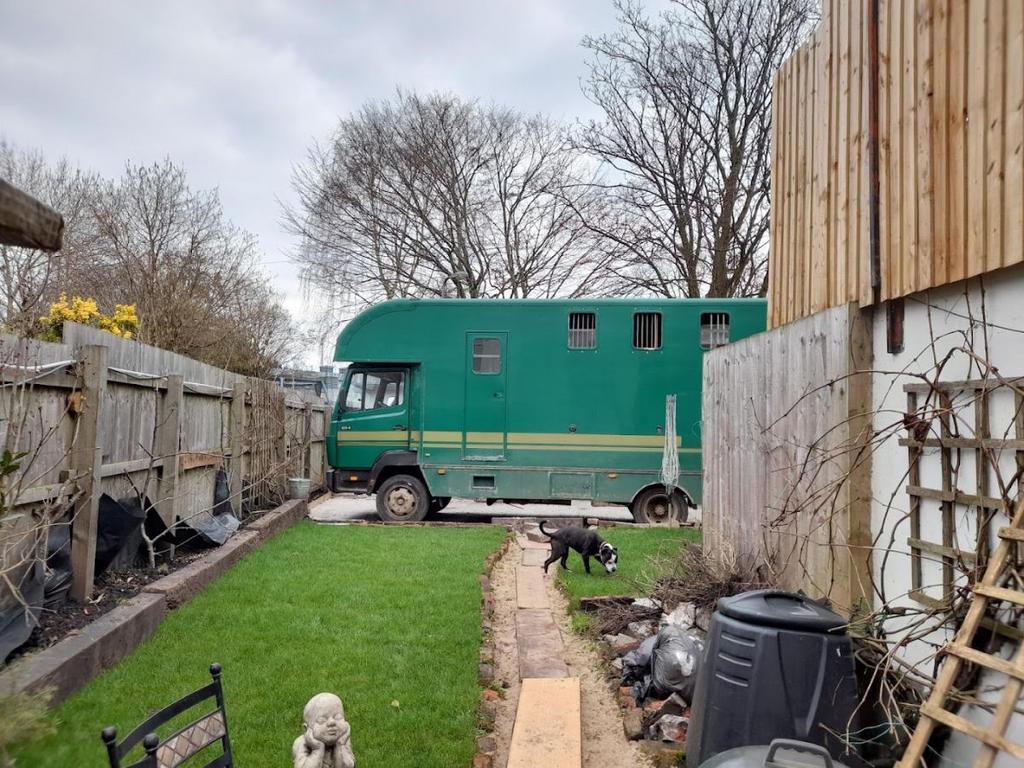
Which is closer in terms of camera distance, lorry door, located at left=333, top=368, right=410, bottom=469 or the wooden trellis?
the wooden trellis

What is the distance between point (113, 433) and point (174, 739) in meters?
4.47

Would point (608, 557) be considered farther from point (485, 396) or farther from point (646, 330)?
point (646, 330)

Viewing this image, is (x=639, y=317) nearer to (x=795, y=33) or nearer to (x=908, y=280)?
(x=908, y=280)

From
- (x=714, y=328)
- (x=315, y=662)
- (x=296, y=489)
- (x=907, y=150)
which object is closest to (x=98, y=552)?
(x=315, y=662)

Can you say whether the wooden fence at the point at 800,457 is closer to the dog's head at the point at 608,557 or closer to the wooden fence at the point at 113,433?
the dog's head at the point at 608,557

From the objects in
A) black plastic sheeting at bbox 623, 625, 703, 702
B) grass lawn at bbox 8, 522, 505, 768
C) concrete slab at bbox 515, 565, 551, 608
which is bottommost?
concrete slab at bbox 515, 565, 551, 608

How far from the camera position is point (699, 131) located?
19422mm

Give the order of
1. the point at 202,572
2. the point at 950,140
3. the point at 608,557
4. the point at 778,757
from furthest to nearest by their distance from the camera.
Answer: the point at 608,557, the point at 202,572, the point at 950,140, the point at 778,757

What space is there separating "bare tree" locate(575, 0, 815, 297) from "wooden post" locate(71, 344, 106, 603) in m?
15.6

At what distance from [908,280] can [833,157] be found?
1355mm

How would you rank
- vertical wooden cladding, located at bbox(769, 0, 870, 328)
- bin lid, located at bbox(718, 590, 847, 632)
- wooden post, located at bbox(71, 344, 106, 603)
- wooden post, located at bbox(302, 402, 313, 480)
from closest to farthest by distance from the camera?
bin lid, located at bbox(718, 590, 847, 632) < vertical wooden cladding, located at bbox(769, 0, 870, 328) < wooden post, located at bbox(71, 344, 106, 603) < wooden post, located at bbox(302, 402, 313, 480)

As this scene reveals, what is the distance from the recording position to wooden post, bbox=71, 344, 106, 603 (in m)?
5.34

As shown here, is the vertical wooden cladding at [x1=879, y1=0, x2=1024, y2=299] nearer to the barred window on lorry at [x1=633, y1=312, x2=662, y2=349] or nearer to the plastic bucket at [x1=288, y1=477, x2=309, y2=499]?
the barred window on lorry at [x1=633, y1=312, x2=662, y2=349]

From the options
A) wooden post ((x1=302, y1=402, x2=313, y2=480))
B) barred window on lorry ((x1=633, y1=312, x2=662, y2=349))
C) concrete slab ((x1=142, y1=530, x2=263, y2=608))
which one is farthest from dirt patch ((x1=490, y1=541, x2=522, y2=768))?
wooden post ((x1=302, y1=402, x2=313, y2=480))
